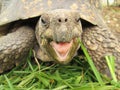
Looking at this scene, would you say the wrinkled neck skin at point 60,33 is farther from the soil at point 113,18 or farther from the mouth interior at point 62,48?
the soil at point 113,18

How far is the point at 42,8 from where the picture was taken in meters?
2.68

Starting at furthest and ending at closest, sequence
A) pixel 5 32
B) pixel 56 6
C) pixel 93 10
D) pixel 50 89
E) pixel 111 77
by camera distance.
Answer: pixel 5 32
pixel 93 10
pixel 56 6
pixel 111 77
pixel 50 89

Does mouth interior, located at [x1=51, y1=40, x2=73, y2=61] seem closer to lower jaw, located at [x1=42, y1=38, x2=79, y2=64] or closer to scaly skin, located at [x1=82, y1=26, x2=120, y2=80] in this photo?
lower jaw, located at [x1=42, y1=38, x2=79, y2=64]

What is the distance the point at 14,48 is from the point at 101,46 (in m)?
0.68

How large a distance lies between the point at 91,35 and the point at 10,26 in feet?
2.46

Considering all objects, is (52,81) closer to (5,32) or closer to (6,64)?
(6,64)

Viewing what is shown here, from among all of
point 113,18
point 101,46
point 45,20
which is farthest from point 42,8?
point 113,18

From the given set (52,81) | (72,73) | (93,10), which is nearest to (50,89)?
(52,81)

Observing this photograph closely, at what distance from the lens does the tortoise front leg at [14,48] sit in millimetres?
2604

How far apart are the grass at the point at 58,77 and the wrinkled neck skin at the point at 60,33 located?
0.58 feet

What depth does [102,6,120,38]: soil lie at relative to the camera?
4050 mm

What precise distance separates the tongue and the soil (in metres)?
1.64

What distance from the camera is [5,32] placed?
3086mm

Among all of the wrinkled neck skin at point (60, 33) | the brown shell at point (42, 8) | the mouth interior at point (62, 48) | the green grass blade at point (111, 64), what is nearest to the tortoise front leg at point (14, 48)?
the brown shell at point (42, 8)
